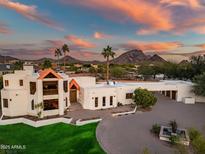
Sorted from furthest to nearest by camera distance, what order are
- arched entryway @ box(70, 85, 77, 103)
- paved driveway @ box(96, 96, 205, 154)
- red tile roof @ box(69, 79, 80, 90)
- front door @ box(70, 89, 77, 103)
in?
front door @ box(70, 89, 77, 103) < arched entryway @ box(70, 85, 77, 103) < red tile roof @ box(69, 79, 80, 90) < paved driveway @ box(96, 96, 205, 154)

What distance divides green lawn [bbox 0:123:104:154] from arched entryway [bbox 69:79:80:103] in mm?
8017

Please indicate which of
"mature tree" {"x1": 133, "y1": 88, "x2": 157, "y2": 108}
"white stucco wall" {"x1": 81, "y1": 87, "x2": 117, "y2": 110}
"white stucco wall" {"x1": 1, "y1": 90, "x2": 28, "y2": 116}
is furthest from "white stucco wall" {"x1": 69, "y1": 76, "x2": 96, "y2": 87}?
"white stucco wall" {"x1": 1, "y1": 90, "x2": 28, "y2": 116}

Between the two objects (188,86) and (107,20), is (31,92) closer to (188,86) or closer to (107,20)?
(107,20)

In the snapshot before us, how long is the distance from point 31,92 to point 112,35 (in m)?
24.1

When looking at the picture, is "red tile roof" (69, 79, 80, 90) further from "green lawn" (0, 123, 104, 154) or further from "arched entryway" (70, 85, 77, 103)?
"green lawn" (0, 123, 104, 154)

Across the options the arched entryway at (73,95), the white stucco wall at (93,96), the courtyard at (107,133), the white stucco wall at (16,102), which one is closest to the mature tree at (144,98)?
the courtyard at (107,133)

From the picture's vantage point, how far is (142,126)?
67.8ft

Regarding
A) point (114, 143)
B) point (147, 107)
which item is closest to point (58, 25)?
point (147, 107)

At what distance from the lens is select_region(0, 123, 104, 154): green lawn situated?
664 inches

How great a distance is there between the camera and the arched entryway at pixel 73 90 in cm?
2910

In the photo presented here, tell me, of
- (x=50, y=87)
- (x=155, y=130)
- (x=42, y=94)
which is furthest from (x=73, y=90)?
(x=155, y=130)

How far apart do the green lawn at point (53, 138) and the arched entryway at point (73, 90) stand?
8017 millimetres

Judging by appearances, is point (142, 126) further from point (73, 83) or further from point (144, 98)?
point (73, 83)

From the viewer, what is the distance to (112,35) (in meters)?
43.0
